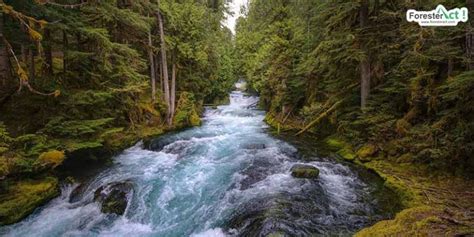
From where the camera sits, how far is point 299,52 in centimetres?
1788

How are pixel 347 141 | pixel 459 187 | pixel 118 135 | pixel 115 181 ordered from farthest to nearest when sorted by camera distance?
pixel 118 135 → pixel 347 141 → pixel 115 181 → pixel 459 187

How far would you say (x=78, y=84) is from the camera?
12.1m

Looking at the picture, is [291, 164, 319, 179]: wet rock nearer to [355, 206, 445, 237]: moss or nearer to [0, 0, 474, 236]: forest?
[0, 0, 474, 236]: forest

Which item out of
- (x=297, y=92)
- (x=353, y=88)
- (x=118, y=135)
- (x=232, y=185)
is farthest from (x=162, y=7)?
(x=232, y=185)

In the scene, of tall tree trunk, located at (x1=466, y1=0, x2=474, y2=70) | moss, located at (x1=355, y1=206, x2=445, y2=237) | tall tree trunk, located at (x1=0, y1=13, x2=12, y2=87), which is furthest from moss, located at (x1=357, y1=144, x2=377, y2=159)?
tall tree trunk, located at (x1=0, y1=13, x2=12, y2=87)

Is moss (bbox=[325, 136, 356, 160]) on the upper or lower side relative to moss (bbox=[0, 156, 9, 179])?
lower

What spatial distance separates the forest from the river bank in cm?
4

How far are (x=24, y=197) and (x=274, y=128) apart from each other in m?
12.4

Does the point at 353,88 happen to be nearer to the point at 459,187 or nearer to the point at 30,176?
the point at 459,187

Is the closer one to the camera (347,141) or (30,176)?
(30,176)

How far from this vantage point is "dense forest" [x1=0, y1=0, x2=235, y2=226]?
8.12 m

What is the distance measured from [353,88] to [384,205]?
6612 millimetres

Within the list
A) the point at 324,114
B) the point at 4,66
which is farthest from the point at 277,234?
the point at 4,66

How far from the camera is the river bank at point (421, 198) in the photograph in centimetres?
546
